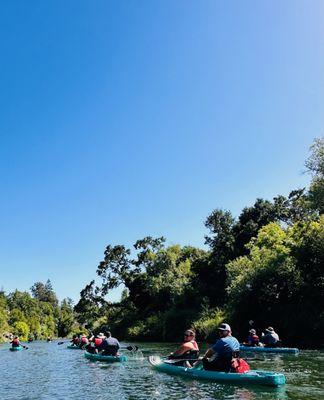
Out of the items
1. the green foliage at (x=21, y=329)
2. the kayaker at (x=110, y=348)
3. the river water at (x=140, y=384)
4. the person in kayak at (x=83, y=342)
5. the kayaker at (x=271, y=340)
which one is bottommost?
the river water at (x=140, y=384)

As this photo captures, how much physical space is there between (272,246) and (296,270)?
381 inches

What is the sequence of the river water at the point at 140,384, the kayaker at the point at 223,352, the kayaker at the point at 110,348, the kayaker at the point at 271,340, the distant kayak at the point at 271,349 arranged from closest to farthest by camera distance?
the river water at the point at 140,384
the kayaker at the point at 223,352
the distant kayak at the point at 271,349
the kayaker at the point at 110,348
the kayaker at the point at 271,340

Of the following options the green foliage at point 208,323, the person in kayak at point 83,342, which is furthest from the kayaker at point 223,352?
the person in kayak at point 83,342

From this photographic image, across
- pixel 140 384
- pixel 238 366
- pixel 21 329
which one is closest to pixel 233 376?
pixel 238 366

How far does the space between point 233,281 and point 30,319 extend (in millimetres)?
76330

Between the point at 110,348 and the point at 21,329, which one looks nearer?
the point at 110,348

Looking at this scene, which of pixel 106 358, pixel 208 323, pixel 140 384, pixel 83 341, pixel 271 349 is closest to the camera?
pixel 140 384

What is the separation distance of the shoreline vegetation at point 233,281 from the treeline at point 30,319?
81 centimetres

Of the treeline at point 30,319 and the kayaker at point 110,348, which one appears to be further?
the treeline at point 30,319

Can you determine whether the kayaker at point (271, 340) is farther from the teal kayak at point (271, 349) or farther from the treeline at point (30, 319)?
the treeline at point (30, 319)

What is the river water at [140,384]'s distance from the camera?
13.4 meters

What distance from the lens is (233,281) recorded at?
42.0 m

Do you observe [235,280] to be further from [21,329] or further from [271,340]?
[21,329]

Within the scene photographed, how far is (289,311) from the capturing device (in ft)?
109
